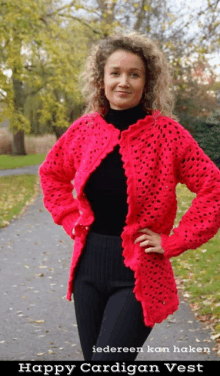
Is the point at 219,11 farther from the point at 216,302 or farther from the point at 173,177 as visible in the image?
the point at 173,177

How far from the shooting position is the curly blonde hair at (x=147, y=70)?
2.28m

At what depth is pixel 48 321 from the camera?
4.59m

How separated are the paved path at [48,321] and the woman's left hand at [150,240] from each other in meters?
1.87

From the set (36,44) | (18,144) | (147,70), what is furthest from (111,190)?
(18,144)

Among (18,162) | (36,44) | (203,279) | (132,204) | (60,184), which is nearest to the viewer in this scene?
(132,204)

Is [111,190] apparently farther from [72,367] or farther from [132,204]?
[72,367]

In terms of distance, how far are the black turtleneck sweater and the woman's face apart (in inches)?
2.7

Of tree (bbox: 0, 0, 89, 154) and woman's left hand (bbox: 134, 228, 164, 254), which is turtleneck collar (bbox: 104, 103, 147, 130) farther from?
tree (bbox: 0, 0, 89, 154)

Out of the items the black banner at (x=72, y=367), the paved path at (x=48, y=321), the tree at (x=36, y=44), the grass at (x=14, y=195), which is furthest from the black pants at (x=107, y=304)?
the tree at (x=36, y=44)

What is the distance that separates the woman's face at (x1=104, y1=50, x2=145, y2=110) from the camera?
2.25 metres

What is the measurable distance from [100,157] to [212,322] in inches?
113

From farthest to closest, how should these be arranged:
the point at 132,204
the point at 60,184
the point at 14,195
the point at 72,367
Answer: the point at 14,195 → the point at 72,367 → the point at 60,184 → the point at 132,204

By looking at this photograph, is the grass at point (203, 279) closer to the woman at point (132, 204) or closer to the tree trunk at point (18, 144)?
the woman at point (132, 204)

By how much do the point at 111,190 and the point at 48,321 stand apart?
9.08 feet
